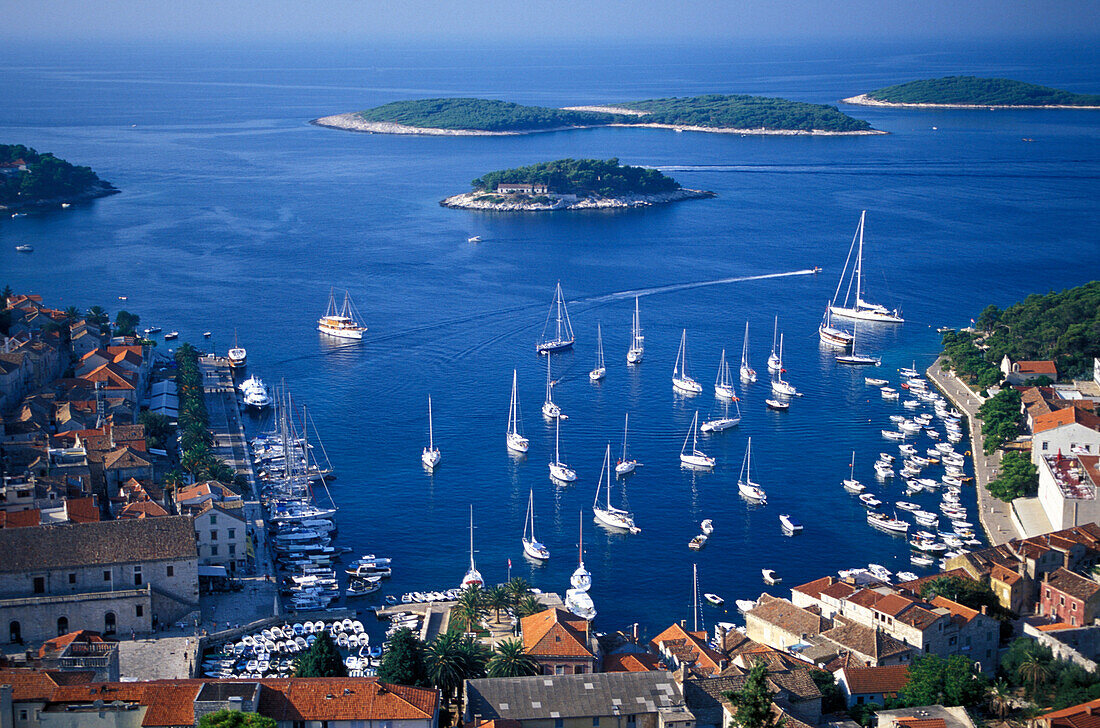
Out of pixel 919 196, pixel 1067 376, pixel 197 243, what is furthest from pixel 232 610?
pixel 919 196

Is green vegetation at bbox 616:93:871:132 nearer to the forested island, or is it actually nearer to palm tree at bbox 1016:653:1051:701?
the forested island

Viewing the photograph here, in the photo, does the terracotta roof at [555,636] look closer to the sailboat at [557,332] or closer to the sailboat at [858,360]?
the sailboat at [557,332]

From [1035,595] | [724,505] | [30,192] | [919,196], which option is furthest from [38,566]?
[919,196]

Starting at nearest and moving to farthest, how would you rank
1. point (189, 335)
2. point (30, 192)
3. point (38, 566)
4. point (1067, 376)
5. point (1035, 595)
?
point (38, 566) < point (1035, 595) < point (1067, 376) < point (189, 335) < point (30, 192)

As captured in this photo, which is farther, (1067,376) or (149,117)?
(149,117)

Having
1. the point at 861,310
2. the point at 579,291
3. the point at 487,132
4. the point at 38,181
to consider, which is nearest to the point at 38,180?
the point at 38,181

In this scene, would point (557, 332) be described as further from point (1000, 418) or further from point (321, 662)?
point (321, 662)

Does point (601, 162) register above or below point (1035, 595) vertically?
above

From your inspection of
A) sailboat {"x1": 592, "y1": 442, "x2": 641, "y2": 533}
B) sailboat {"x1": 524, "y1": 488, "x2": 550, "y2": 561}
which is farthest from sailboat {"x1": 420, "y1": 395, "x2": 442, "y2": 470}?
sailboat {"x1": 592, "y1": 442, "x2": 641, "y2": 533}

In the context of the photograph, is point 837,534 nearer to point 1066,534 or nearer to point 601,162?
→ point 1066,534

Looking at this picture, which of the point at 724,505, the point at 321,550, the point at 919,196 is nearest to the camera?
the point at 321,550
